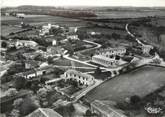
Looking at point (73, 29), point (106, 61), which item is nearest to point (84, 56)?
point (106, 61)

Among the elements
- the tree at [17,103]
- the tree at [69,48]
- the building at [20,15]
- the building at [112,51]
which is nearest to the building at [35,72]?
the tree at [17,103]

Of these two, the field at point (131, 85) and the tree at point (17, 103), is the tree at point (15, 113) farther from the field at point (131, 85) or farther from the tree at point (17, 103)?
the field at point (131, 85)

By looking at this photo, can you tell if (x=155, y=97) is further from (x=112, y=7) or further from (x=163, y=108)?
(x=112, y=7)

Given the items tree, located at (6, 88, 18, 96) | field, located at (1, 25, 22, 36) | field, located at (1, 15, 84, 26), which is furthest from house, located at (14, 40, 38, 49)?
tree, located at (6, 88, 18, 96)

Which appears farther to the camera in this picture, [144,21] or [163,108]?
[144,21]

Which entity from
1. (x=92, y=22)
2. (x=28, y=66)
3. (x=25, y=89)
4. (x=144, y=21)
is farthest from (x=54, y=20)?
(x=144, y=21)

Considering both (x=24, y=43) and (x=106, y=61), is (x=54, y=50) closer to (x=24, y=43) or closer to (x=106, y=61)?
(x=24, y=43)

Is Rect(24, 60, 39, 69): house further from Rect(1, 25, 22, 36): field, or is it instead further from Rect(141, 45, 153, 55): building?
Rect(141, 45, 153, 55): building
